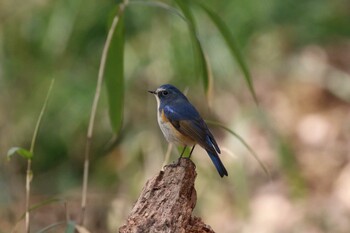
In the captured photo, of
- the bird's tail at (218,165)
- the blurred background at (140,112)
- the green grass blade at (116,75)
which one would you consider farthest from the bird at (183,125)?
the blurred background at (140,112)

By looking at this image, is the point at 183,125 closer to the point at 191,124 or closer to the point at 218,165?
the point at 191,124

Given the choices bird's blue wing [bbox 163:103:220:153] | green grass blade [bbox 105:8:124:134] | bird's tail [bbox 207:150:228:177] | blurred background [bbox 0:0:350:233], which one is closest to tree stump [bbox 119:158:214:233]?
bird's tail [bbox 207:150:228:177]

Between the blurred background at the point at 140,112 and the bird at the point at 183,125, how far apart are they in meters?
2.00

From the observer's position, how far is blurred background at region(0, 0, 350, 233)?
624 cm

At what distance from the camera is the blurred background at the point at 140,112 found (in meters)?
6.24

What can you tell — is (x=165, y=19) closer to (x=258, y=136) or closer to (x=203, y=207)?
(x=203, y=207)

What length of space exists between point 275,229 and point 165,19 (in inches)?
74.8

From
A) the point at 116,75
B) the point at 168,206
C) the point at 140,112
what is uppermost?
the point at 140,112

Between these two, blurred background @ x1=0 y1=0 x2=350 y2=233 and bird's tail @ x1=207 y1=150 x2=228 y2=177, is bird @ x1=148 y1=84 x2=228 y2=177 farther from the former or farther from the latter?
blurred background @ x1=0 y1=0 x2=350 y2=233

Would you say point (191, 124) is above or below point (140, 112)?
below

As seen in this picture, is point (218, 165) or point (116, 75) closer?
point (218, 165)

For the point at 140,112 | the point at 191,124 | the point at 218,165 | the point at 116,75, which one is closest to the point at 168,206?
the point at 218,165

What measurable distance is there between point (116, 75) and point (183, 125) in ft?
1.28

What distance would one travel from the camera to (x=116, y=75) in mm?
3805
